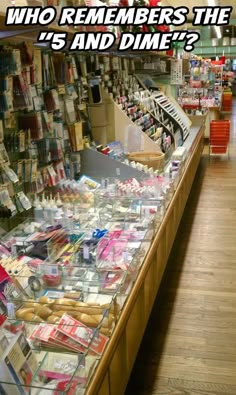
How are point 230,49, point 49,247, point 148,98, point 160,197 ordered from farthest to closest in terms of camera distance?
1. point 230,49
2. point 148,98
3. point 160,197
4. point 49,247

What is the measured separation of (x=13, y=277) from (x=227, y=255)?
2.85m

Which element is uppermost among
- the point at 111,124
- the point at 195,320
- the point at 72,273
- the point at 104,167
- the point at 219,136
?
the point at 111,124

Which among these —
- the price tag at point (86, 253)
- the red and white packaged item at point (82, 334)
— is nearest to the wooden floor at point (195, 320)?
the price tag at point (86, 253)

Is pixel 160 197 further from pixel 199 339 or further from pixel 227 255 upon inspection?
pixel 227 255

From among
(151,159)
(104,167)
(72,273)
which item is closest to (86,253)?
(72,273)

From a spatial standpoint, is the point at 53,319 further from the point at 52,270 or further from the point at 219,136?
the point at 219,136

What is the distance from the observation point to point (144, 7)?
4.76m

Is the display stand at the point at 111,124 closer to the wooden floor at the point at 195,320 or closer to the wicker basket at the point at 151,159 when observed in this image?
the wicker basket at the point at 151,159

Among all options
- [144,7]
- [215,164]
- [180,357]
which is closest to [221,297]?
[180,357]

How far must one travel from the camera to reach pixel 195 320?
3.42 m

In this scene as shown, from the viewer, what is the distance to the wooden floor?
2.77 metres

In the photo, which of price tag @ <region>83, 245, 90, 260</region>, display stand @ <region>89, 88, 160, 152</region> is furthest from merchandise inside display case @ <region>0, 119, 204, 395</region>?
display stand @ <region>89, 88, 160, 152</region>

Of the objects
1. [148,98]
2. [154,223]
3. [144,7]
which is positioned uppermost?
[144,7]

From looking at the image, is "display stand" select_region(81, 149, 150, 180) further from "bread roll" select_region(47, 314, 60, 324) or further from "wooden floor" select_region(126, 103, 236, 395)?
A: "bread roll" select_region(47, 314, 60, 324)
